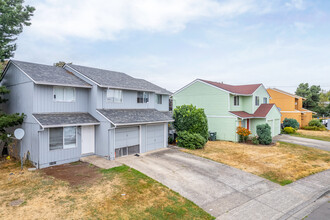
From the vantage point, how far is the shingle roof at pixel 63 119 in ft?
37.4

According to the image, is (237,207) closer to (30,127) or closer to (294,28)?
(30,127)

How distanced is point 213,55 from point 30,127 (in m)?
22.8

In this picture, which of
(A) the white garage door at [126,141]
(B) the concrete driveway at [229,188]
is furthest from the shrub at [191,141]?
(A) the white garage door at [126,141]

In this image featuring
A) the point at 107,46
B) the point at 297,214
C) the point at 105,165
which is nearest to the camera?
the point at 297,214

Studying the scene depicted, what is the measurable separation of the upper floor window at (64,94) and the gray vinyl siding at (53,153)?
2.43 m

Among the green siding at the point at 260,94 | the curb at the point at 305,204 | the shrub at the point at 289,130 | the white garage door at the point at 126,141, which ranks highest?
the green siding at the point at 260,94

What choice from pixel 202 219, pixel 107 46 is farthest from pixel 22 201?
pixel 107 46

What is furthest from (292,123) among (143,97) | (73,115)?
(73,115)

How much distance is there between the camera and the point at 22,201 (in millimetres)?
7422

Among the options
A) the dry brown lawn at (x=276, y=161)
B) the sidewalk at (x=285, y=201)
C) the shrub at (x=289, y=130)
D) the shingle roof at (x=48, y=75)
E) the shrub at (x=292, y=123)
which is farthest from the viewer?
the shrub at (x=292, y=123)

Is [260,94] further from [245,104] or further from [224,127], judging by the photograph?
[224,127]

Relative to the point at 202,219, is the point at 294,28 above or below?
above

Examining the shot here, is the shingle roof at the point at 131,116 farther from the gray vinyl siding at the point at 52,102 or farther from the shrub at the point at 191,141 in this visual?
the shrub at the point at 191,141

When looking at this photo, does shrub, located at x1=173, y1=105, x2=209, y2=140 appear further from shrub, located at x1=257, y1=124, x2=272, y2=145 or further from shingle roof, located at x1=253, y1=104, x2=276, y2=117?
shingle roof, located at x1=253, y1=104, x2=276, y2=117
